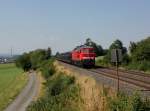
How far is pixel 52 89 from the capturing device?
50031 mm

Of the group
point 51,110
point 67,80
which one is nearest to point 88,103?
point 51,110

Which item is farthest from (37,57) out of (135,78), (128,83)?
(128,83)

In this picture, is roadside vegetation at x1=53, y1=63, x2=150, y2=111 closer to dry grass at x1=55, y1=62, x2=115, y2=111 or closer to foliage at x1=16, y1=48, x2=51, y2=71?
dry grass at x1=55, y1=62, x2=115, y2=111

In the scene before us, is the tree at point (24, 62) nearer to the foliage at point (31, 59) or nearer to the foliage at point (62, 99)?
the foliage at point (31, 59)

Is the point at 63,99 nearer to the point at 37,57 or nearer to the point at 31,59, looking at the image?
the point at 37,57

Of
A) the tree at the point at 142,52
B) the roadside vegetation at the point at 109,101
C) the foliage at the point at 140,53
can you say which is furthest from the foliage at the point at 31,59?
the roadside vegetation at the point at 109,101

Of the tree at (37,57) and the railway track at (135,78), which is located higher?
the tree at (37,57)

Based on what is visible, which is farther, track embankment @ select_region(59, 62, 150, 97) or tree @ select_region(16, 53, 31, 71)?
tree @ select_region(16, 53, 31, 71)

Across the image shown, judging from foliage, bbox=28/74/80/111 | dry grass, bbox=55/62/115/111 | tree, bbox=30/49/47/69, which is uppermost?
tree, bbox=30/49/47/69

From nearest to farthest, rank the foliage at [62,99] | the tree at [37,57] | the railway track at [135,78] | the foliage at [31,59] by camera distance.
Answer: the foliage at [62,99] < the railway track at [135,78] < the tree at [37,57] < the foliage at [31,59]

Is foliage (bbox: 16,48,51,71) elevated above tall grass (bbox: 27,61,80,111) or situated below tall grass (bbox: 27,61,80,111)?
above

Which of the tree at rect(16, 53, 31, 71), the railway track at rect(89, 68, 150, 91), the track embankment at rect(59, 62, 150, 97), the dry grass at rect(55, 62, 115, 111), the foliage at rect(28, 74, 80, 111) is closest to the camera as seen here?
the dry grass at rect(55, 62, 115, 111)

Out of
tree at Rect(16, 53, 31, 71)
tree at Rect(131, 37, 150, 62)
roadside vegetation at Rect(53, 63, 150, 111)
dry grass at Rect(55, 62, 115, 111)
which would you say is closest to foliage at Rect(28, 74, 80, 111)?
dry grass at Rect(55, 62, 115, 111)

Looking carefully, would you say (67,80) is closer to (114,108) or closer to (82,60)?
(82,60)
